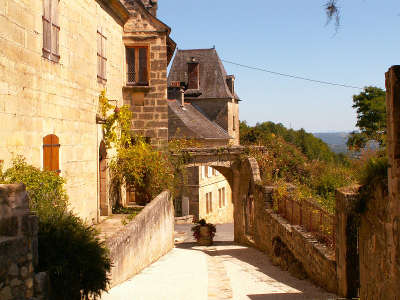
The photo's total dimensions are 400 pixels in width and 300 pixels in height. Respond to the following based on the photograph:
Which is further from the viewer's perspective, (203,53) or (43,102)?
(203,53)

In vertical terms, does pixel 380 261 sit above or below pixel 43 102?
below

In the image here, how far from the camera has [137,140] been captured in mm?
16375

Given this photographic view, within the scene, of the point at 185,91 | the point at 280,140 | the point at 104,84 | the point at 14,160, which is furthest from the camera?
the point at 185,91

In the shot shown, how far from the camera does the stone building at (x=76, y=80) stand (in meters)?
8.31

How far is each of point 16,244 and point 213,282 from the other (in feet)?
20.9

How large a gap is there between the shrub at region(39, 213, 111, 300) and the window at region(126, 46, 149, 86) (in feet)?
35.9

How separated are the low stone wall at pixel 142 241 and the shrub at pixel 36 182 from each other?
1118 mm

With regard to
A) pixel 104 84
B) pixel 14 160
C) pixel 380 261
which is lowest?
pixel 380 261

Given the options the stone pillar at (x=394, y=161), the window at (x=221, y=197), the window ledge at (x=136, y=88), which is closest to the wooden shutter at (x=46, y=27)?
the stone pillar at (x=394, y=161)

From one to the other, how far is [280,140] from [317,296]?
40.7ft

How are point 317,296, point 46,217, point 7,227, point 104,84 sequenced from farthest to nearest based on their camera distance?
point 104,84 → point 317,296 → point 46,217 → point 7,227

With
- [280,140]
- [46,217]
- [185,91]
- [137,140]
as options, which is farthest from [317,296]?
[185,91]

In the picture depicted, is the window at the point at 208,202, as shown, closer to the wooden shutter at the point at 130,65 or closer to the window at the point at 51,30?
the wooden shutter at the point at 130,65

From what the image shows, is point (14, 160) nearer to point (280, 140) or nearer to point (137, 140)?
point (137, 140)
